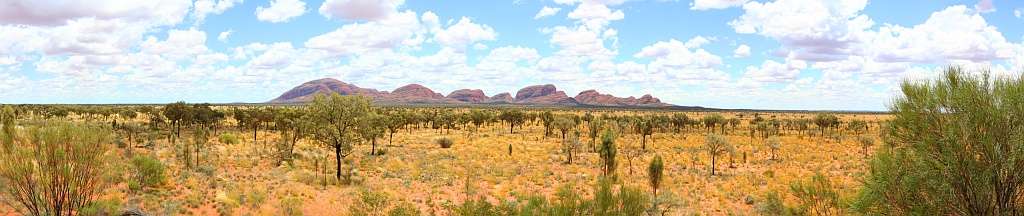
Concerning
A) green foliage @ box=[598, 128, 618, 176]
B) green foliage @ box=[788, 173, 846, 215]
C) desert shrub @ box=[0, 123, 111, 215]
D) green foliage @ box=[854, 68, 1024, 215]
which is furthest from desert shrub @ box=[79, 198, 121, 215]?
green foliage @ box=[598, 128, 618, 176]

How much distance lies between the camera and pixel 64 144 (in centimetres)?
1374

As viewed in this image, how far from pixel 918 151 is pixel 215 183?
28668 mm

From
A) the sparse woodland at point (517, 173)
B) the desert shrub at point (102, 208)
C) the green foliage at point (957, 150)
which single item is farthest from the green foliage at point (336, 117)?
the green foliage at point (957, 150)

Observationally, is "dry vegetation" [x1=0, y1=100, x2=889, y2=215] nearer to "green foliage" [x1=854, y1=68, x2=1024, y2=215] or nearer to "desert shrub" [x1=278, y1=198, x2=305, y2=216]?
"desert shrub" [x1=278, y1=198, x2=305, y2=216]

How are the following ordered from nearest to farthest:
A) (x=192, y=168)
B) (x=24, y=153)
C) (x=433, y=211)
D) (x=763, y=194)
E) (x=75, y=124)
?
(x=24, y=153)
(x=75, y=124)
(x=433, y=211)
(x=763, y=194)
(x=192, y=168)

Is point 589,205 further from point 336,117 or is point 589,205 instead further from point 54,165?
point 336,117

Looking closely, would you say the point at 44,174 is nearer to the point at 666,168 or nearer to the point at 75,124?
the point at 75,124

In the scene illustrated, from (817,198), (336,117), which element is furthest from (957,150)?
(336,117)

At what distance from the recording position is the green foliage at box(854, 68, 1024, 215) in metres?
9.11

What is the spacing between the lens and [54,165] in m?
13.7

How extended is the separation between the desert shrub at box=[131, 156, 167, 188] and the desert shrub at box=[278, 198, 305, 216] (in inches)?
260

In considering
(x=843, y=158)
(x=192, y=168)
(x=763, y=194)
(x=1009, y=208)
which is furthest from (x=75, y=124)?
(x=843, y=158)

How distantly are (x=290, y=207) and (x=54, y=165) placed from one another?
8.49 m

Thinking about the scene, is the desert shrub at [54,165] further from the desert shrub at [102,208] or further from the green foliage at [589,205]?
the green foliage at [589,205]
